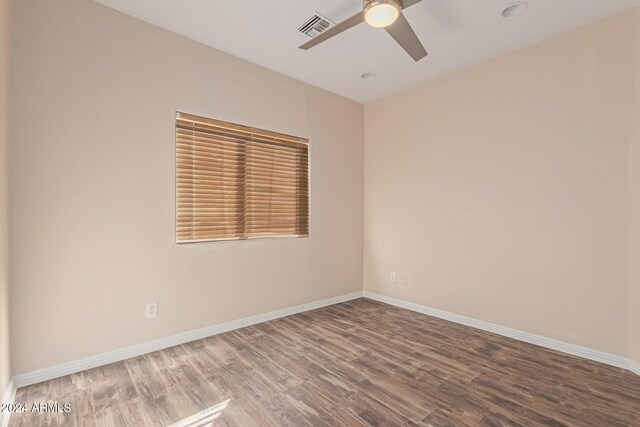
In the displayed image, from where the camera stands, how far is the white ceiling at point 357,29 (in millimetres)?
2303

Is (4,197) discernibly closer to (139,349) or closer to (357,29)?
(139,349)

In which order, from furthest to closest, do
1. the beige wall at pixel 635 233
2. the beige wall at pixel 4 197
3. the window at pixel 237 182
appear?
the window at pixel 237 182, the beige wall at pixel 635 233, the beige wall at pixel 4 197

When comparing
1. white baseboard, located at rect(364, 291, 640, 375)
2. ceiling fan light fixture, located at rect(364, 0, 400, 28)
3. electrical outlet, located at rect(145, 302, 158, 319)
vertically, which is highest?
ceiling fan light fixture, located at rect(364, 0, 400, 28)

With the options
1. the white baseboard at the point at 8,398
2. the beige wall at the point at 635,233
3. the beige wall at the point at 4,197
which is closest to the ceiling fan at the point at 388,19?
the beige wall at the point at 635,233

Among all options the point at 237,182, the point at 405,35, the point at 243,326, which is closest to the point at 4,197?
the point at 237,182

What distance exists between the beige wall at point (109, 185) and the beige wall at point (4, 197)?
0.11 meters

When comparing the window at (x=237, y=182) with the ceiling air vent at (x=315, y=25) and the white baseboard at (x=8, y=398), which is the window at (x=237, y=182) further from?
the white baseboard at (x=8, y=398)

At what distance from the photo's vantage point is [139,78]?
249 cm

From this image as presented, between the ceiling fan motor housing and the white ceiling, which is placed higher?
the white ceiling

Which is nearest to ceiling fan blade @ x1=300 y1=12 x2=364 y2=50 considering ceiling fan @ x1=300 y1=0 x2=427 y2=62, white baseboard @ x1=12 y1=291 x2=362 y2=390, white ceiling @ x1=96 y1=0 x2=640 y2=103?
ceiling fan @ x1=300 y1=0 x2=427 y2=62

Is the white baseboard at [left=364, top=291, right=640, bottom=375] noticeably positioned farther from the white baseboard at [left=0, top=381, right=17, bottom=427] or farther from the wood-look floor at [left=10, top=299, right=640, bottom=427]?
the white baseboard at [left=0, top=381, right=17, bottom=427]

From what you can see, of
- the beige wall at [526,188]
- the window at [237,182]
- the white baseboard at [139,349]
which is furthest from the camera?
the window at [237,182]

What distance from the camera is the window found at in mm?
2770

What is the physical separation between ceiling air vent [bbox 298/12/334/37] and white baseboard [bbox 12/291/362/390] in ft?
9.23
